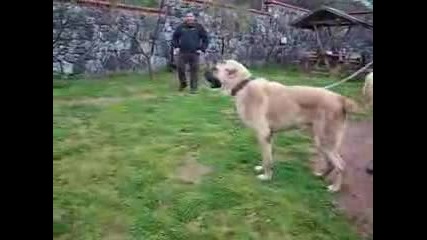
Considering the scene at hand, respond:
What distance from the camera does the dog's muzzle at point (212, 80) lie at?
1.68 m

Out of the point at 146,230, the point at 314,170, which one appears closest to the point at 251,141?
the point at 314,170

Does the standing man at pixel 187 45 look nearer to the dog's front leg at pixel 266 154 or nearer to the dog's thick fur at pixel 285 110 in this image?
the dog's thick fur at pixel 285 110

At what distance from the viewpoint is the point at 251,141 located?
169 centimetres

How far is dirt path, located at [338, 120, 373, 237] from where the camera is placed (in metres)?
→ 1.66

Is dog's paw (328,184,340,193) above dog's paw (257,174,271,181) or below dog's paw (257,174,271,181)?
below

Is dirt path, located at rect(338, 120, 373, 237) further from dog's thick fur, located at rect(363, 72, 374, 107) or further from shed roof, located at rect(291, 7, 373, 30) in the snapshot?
shed roof, located at rect(291, 7, 373, 30)

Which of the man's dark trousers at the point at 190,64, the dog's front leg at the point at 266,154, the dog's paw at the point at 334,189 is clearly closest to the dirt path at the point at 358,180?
the dog's paw at the point at 334,189

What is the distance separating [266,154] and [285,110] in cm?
16

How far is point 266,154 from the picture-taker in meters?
1.68

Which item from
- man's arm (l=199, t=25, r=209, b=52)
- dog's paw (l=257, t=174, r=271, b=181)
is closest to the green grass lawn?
dog's paw (l=257, t=174, r=271, b=181)

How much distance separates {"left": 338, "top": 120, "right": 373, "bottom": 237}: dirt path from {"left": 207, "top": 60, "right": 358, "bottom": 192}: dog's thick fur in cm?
3
